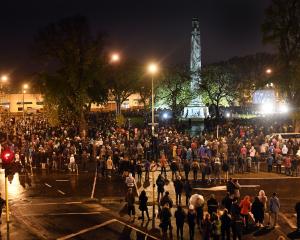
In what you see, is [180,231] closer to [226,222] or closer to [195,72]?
[226,222]

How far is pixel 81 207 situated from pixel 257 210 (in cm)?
812

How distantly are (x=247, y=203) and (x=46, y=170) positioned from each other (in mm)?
17692

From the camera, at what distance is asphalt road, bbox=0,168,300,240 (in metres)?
→ 17.8

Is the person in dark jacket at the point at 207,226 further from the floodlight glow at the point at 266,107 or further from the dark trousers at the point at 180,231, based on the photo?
the floodlight glow at the point at 266,107

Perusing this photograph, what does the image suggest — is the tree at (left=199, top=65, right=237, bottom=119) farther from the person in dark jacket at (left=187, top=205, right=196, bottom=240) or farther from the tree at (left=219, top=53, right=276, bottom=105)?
the person in dark jacket at (left=187, top=205, right=196, bottom=240)

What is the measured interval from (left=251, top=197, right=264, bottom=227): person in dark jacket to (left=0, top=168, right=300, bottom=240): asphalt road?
589 mm

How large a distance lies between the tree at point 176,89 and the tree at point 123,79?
3971 millimetres

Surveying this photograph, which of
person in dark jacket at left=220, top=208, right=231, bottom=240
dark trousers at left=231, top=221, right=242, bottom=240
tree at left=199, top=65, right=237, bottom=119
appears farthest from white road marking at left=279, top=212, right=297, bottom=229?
tree at left=199, top=65, right=237, bottom=119

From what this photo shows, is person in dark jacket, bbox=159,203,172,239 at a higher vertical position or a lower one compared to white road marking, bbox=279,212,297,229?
higher

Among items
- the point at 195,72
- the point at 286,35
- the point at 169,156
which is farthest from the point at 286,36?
the point at 195,72

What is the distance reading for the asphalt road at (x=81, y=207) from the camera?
17766 mm

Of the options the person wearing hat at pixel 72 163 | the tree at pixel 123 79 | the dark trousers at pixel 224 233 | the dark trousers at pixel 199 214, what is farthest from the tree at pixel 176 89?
the dark trousers at pixel 224 233

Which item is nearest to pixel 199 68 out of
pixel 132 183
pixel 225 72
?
pixel 225 72

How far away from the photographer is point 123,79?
228 feet
